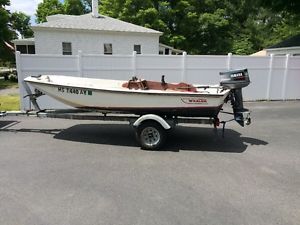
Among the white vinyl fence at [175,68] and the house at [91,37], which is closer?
the white vinyl fence at [175,68]

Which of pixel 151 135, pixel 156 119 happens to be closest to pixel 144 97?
pixel 156 119

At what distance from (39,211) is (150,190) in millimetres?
1628

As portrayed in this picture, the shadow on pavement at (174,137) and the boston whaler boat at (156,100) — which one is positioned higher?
the boston whaler boat at (156,100)

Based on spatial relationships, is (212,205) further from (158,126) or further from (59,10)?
(59,10)

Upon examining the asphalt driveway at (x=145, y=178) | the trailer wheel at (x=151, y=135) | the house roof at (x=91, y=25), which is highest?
the house roof at (x=91, y=25)

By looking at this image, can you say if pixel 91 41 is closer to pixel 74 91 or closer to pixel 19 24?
pixel 74 91

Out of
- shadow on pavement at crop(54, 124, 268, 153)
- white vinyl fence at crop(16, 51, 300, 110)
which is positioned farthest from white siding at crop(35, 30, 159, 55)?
shadow on pavement at crop(54, 124, 268, 153)

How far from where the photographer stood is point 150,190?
4.68 meters

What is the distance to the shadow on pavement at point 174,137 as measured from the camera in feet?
23.1

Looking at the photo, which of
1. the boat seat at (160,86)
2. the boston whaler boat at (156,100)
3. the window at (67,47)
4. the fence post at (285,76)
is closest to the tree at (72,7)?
the window at (67,47)

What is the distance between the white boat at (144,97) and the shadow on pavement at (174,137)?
0.78m

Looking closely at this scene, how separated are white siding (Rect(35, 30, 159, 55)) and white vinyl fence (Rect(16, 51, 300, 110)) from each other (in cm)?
989

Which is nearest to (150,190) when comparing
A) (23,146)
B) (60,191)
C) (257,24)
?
(60,191)

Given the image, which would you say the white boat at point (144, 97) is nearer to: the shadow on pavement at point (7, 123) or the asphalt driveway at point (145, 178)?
the asphalt driveway at point (145, 178)
